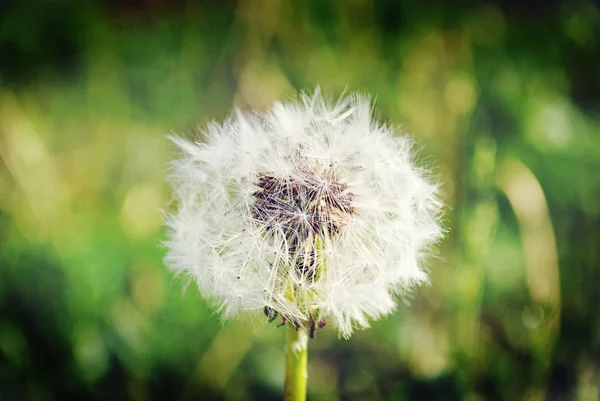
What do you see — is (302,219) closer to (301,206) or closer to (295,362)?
(301,206)

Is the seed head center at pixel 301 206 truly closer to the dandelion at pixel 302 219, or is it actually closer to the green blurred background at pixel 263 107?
the dandelion at pixel 302 219

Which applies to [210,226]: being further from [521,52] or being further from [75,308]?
[521,52]

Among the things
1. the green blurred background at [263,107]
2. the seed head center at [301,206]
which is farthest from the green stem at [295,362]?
the green blurred background at [263,107]

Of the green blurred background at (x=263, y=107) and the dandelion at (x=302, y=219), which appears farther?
the green blurred background at (x=263, y=107)

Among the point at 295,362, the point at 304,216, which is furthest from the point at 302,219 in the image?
the point at 295,362

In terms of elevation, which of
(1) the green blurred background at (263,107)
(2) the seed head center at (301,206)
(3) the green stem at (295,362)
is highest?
(1) the green blurred background at (263,107)

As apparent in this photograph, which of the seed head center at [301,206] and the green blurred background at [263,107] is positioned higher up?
the green blurred background at [263,107]

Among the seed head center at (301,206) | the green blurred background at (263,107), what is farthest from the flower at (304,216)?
the green blurred background at (263,107)

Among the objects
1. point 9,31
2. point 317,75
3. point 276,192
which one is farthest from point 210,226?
point 9,31
